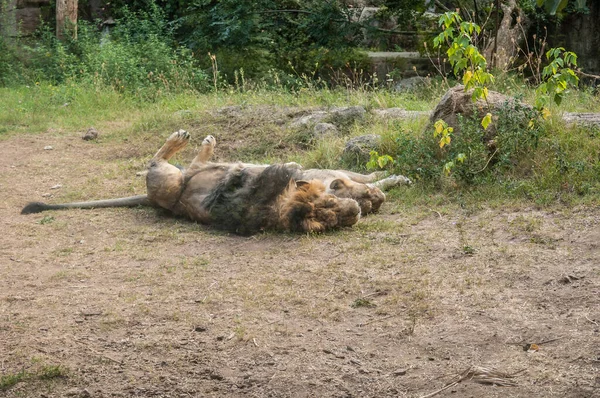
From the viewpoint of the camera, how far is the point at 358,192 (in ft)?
24.2

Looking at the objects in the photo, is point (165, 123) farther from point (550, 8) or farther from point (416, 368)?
point (550, 8)

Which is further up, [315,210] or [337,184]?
[337,184]

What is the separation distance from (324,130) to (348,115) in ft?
1.62

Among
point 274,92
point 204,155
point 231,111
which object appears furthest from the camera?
point 274,92

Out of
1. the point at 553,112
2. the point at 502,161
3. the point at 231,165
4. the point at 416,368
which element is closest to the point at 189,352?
the point at 416,368

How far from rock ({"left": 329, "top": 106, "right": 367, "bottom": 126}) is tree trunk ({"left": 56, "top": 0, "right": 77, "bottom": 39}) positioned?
28.9 feet

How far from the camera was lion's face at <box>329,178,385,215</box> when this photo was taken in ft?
24.2

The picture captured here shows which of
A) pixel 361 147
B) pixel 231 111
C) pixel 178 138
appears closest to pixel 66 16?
pixel 231 111

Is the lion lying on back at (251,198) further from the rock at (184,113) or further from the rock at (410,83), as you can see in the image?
the rock at (410,83)

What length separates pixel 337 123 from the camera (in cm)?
1029

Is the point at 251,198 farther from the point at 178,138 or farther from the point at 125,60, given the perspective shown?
the point at 125,60

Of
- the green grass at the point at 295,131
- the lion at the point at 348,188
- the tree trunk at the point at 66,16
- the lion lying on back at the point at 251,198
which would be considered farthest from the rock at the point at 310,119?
the tree trunk at the point at 66,16

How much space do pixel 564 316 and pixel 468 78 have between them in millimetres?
2917

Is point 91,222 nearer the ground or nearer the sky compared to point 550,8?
nearer the ground
